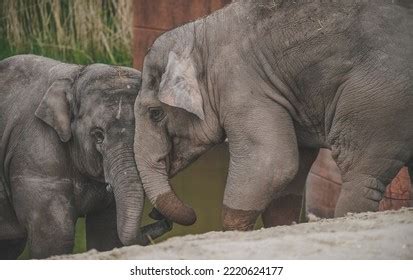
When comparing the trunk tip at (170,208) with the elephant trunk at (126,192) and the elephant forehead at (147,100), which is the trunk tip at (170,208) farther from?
the elephant forehead at (147,100)

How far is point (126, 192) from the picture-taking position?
871 cm

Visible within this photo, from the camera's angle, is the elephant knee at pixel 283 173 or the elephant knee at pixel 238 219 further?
the elephant knee at pixel 238 219

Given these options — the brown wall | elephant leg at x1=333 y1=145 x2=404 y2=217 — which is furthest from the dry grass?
elephant leg at x1=333 y1=145 x2=404 y2=217

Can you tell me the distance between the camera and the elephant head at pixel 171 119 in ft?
29.0

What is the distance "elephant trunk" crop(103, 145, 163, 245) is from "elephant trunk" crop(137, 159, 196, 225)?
5 cm

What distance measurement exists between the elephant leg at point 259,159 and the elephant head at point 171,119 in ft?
0.85

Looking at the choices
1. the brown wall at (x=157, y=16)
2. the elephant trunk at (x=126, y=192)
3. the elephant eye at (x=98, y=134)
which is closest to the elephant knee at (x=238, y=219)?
the elephant trunk at (x=126, y=192)

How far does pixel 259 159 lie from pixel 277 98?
1.45 ft

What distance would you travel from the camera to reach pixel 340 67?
8.58 metres

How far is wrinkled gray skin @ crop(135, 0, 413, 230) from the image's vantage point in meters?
8.49

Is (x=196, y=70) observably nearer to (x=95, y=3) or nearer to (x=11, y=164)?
(x=11, y=164)

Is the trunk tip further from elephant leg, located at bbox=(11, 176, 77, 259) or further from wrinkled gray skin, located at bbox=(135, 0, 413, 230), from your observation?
elephant leg, located at bbox=(11, 176, 77, 259)

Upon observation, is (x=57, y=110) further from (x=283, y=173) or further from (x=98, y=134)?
(x=283, y=173)
